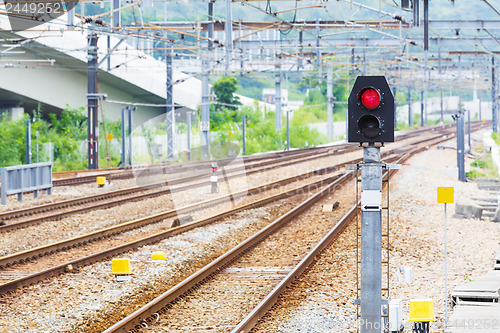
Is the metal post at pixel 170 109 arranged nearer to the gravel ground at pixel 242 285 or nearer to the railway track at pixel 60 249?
the railway track at pixel 60 249

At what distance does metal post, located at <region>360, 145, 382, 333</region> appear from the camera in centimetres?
599

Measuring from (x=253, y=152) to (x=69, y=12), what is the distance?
23948mm

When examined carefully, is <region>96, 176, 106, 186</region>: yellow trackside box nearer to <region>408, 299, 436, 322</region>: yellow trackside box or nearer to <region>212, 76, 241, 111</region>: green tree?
<region>408, 299, 436, 322</region>: yellow trackside box

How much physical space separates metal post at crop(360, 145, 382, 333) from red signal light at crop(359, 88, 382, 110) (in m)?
0.33

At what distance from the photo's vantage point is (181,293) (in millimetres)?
9898

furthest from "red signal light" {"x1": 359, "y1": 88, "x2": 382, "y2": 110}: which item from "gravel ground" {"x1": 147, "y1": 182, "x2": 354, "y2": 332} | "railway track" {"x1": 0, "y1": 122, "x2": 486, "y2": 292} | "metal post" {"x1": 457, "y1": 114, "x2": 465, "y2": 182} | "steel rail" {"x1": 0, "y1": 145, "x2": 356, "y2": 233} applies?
"metal post" {"x1": 457, "y1": 114, "x2": 465, "y2": 182}

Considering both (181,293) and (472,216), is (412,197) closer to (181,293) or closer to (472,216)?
(472,216)

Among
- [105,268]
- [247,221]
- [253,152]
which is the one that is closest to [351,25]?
[247,221]

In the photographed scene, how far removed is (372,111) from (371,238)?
1.04 metres

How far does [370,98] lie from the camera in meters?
5.93

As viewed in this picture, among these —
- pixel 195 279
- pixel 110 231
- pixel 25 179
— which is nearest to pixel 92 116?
pixel 25 179

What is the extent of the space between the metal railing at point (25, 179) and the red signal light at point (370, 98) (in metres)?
14.6

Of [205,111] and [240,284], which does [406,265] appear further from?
[205,111]

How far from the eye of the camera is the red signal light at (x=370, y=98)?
5902 millimetres
